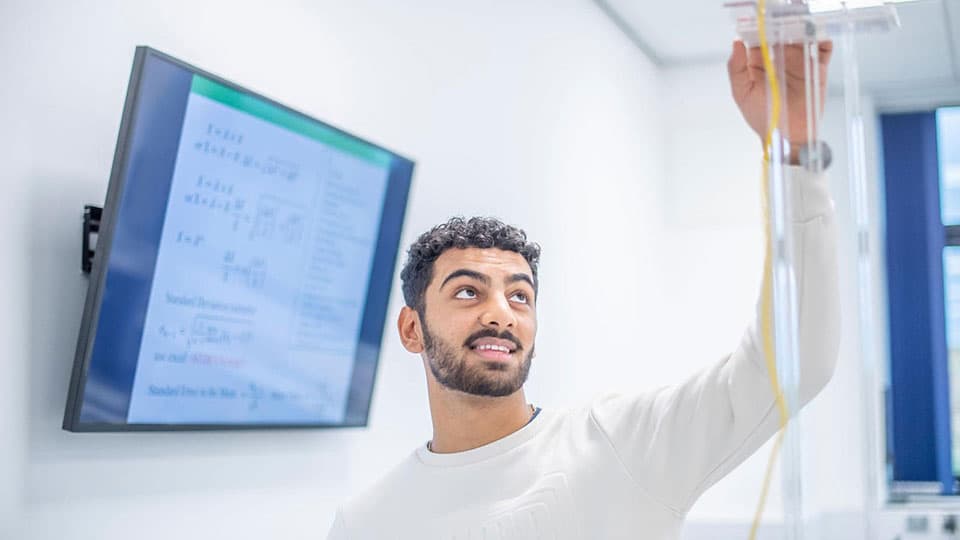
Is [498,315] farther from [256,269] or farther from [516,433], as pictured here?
[256,269]

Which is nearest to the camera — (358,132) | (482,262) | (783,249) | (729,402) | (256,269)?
(783,249)

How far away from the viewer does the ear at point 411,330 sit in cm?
190

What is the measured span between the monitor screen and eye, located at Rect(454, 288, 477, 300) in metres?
0.47

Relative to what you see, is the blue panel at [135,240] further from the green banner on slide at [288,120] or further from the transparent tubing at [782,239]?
the transparent tubing at [782,239]

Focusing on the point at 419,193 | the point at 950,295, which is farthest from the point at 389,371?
the point at 950,295

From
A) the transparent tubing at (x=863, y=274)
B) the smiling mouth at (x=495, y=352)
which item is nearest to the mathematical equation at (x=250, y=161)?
the smiling mouth at (x=495, y=352)

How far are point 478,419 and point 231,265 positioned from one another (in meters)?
0.58

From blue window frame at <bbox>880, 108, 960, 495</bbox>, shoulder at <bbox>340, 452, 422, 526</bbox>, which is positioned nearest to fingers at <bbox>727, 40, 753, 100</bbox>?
blue window frame at <bbox>880, 108, 960, 495</bbox>

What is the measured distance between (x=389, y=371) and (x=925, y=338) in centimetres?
119

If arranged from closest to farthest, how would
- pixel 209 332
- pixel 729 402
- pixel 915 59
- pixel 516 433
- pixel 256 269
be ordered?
pixel 729 402 < pixel 915 59 < pixel 516 433 < pixel 209 332 < pixel 256 269

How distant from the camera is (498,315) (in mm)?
1744

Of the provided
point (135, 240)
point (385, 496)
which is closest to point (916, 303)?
point (385, 496)

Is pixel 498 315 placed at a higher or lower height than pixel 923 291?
lower

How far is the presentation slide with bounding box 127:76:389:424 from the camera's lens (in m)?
1.92
